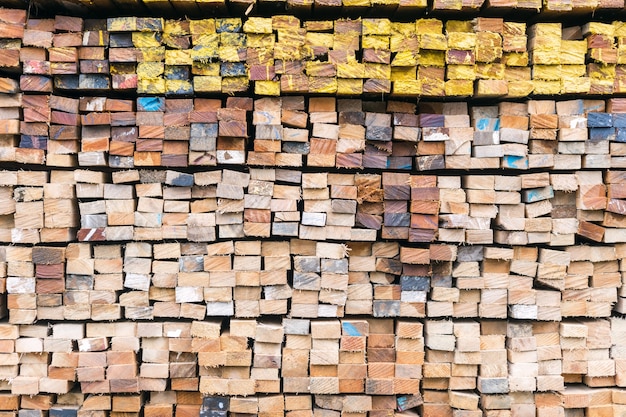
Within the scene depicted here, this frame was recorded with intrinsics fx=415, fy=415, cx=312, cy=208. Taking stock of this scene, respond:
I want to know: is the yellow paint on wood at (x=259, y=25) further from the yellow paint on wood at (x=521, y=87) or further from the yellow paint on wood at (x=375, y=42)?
the yellow paint on wood at (x=521, y=87)

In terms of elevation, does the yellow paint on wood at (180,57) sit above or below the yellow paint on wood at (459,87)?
above

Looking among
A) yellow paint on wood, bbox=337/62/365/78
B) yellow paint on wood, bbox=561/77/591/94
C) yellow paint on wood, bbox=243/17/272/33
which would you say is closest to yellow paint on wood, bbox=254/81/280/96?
yellow paint on wood, bbox=243/17/272/33

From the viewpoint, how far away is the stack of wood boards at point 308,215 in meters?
3.41

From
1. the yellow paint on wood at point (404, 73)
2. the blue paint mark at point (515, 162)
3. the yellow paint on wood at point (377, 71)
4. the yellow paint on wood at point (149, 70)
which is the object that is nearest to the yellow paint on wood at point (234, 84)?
the yellow paint on wood at point (149, 70)

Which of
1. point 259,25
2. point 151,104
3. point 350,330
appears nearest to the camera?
point 259,25

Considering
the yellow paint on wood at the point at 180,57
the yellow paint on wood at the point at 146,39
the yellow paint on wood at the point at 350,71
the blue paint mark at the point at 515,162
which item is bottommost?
the blue paint mark at the point at 515,162

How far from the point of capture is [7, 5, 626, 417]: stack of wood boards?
3414 mm

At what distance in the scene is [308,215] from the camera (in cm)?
350

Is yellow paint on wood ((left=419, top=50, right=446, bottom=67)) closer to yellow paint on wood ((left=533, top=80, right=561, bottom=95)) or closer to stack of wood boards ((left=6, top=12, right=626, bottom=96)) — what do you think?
stack of wood boards ((left=6, top=12, right=626, bottom=96))

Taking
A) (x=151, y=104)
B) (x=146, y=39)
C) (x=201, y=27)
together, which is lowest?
(x=151, y=104)

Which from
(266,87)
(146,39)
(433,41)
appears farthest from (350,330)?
(146,39)

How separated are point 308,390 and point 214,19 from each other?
3.21 m

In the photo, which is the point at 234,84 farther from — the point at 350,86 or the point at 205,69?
the point at 350,86

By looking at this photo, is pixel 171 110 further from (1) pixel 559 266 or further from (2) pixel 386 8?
(1) pixel 559 266
